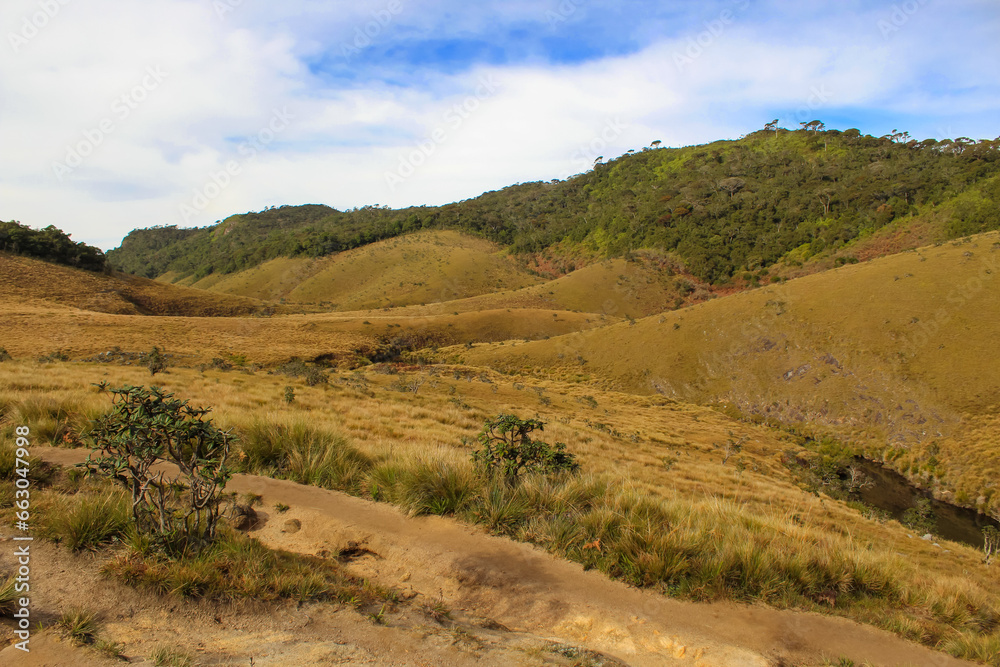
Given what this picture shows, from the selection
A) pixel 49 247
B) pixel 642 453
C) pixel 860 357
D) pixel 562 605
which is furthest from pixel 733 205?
pixel 49 247

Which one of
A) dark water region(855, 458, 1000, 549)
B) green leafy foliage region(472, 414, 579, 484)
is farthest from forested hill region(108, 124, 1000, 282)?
green leafy foliage region(472, 414, 579, 484)

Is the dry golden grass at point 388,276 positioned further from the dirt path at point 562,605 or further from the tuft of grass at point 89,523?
the tuft of grass at point 89,523

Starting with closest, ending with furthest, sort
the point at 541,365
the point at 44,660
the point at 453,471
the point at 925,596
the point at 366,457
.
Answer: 1. the point at 44,660
2. the point at 925,596
3. the point at 453,471
4. the point at 366,457
5. the point at 541,365

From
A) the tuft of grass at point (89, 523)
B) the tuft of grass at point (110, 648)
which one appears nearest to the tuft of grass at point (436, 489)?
the tuft of grass at point (89, 523)

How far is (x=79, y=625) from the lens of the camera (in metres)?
2.82

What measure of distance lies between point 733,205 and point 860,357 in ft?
212

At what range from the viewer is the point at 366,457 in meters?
6.84

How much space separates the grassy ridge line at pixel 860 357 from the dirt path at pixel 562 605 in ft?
70.0

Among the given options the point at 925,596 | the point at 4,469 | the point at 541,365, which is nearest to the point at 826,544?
the point at 925,596

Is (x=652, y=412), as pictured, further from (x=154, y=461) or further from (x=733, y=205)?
(x=733, y=205)

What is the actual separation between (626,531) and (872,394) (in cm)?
2687

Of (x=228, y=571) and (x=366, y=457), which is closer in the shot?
(x=228, y=571)

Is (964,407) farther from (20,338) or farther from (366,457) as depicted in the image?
(20,338)

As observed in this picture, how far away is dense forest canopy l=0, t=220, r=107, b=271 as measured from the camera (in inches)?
1966
